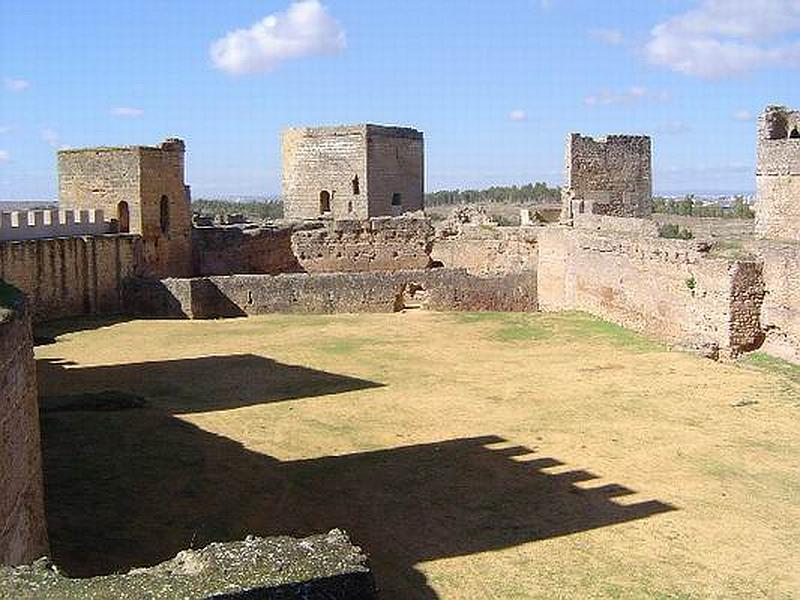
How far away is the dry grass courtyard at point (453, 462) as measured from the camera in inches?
298

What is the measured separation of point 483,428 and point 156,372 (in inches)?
251

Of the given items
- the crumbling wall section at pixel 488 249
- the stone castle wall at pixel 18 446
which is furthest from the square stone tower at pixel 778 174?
the stone castle wall at pixel 18 446

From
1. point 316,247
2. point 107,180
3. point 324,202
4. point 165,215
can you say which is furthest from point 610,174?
point 107,180

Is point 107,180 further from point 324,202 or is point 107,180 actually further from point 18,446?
point 18,446

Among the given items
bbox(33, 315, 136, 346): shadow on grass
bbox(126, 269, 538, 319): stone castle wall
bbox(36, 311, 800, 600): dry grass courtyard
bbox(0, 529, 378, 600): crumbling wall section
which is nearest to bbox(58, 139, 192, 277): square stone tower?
bbox(126, 269, 538, 319): stone castle wall

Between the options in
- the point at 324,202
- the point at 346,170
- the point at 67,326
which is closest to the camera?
the point at 67,326

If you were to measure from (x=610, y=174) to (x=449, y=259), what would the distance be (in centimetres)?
515

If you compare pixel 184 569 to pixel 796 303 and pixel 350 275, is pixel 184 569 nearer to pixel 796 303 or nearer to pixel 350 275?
pixel 796 303

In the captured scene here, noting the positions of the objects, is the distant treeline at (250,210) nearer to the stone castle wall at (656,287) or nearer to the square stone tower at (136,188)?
the square stone tower at (136,188)

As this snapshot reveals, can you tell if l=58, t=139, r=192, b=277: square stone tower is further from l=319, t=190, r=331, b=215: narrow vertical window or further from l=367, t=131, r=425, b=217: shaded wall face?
l=367, t=131, r=425, b=217: shaded wall face

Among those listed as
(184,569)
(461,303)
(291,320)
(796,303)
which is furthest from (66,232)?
(184,569)

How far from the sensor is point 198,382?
1470 centimetres

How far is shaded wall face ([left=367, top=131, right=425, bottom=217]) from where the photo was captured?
99.7 ft

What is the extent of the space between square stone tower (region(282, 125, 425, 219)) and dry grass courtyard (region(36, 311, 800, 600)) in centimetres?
1365
